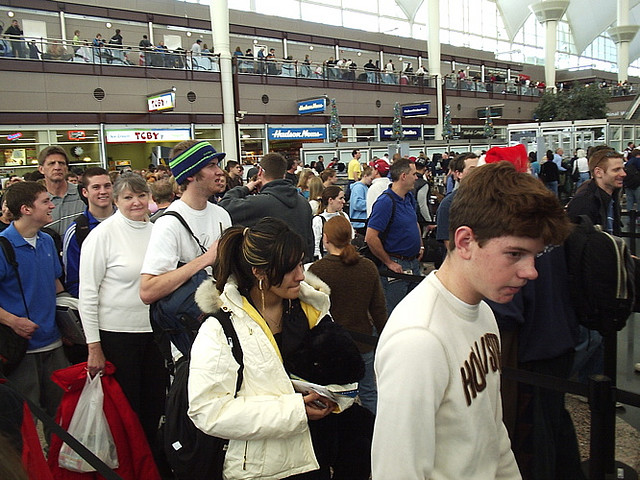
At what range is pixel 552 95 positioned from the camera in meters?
41.6

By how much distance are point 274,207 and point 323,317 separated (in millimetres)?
1930

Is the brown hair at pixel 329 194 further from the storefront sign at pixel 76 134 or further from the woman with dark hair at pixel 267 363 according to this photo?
the storefront sign at pixel 76 134

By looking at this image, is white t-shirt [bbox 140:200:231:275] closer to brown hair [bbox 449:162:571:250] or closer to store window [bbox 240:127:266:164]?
brown hair [bbox 449:162:571:250]

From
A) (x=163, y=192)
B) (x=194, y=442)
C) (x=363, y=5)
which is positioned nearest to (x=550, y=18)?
(x=363, y=5)

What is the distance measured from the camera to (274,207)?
14.0 feet

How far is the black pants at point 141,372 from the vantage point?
11.5 ft

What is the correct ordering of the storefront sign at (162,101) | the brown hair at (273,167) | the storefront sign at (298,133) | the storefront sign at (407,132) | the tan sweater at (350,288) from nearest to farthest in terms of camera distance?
the tan sweater at (350,288), the brown hair at (273,167), the storefront sign at (162,101), the storefront sign at (298,133), the storefront sign at (407,132)

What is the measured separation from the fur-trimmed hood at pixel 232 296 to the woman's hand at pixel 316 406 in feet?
1.29

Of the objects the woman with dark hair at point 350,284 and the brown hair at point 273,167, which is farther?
the brown hair at point 273,167

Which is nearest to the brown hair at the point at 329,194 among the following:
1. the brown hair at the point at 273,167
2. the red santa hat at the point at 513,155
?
the brown hair at the point at 273,167

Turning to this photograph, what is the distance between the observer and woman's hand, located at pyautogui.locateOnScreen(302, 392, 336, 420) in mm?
2199

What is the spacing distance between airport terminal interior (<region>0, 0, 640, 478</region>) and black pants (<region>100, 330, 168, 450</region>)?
1405 cm

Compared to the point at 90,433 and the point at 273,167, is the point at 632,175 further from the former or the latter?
the point at 90,433

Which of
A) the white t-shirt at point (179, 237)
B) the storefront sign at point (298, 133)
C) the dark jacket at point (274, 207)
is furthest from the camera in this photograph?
the storefront sign at point (298, 133)
